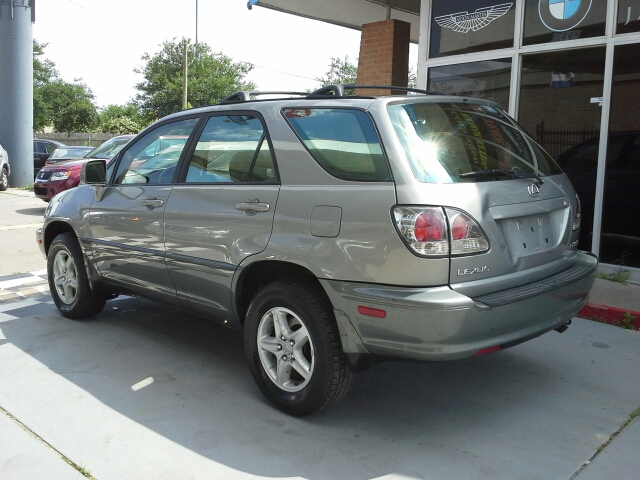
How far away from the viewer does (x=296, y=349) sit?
12.4 feet

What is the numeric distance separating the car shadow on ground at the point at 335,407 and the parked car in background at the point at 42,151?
20.8 meters

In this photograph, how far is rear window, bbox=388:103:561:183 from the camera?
138 inches

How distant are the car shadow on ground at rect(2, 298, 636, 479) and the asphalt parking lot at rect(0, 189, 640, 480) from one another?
1cm

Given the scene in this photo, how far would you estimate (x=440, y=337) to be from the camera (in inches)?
128

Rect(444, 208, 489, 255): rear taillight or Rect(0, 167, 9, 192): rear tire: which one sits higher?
Rect(444, 208, 489, 255): rear taillight

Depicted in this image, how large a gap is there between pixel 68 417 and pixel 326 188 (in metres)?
1.99

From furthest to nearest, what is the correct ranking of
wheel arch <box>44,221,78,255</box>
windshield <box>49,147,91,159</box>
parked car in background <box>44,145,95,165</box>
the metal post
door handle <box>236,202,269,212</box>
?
the metal post → windshield <box>49,147,91,159</box> → parked car in background <box>44,145,95,165</box> → wheel arch <box>44,221,78,255</box> → door handle <box>236,202,269,212</box>

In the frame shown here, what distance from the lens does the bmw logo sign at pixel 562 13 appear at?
24.5ft

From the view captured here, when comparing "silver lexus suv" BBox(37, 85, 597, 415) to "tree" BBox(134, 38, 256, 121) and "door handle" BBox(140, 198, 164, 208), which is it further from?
"tree" BBox(134, 38, 256, 121)

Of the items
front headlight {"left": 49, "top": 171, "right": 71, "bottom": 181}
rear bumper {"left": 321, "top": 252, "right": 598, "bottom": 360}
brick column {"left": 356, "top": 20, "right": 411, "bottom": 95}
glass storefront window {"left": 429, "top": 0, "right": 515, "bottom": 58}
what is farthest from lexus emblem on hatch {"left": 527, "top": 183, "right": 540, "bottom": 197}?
front headlight {"left": 49, "top": 171, "right": 71, "bottom": 181}

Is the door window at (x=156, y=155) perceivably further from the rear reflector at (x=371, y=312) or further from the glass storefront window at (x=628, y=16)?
the glass storefront window at (x=628, y=16)

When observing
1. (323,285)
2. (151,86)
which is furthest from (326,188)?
(151,86)

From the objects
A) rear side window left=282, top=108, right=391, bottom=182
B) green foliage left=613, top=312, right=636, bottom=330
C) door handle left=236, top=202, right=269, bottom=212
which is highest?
rear side window left=282, top=108, right=391, bottom=182

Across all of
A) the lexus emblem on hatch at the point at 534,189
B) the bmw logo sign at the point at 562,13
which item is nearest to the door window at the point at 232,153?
the lexus emblem on hatch at the point at 534,189
